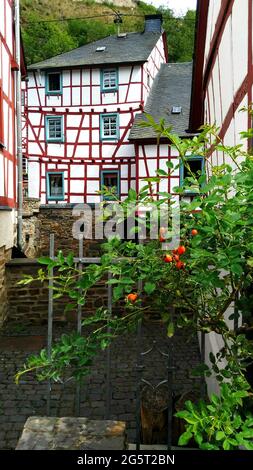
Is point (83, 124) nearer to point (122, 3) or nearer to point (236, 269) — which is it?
point (236, 269)

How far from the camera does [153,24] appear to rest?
73.6 feet

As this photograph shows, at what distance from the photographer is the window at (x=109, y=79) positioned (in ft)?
60.7

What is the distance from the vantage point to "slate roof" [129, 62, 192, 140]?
1709 centimetres

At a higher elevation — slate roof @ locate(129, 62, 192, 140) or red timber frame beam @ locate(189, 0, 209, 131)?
slate roof @ locate(129, 62, 192, 140)

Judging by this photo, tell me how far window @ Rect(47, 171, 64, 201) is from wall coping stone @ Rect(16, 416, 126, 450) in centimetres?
1692

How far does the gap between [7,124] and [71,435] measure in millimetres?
8775

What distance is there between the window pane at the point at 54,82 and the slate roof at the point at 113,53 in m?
0.45

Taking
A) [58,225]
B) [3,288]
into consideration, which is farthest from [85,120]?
[3,288]

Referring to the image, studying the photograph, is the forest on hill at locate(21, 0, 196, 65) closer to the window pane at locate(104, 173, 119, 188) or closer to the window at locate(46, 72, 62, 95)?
the window at locate(46, 72, 62, 95)

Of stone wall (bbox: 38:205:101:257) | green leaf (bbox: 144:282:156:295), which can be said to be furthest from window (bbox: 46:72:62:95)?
green leaf (bbox: 144:282:156:295)

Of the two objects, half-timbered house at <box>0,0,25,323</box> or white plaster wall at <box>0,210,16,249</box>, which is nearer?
white plaster wall at <box>0,210,16,249</box>

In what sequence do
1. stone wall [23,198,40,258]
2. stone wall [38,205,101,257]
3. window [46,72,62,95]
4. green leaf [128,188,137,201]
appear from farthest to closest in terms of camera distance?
window [46,72,62,95], stone wall [38,205,101,257], stone wall [23,198,40,258], green leaf [128,188,137,201]

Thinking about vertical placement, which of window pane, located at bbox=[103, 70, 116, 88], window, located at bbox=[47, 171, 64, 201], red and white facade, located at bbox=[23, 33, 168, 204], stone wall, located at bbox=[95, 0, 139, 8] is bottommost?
window, located at bbox=[47, 171, 64, 201]

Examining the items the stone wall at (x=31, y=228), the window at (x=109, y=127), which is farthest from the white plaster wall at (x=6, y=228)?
the window at (x=109, y=127)
